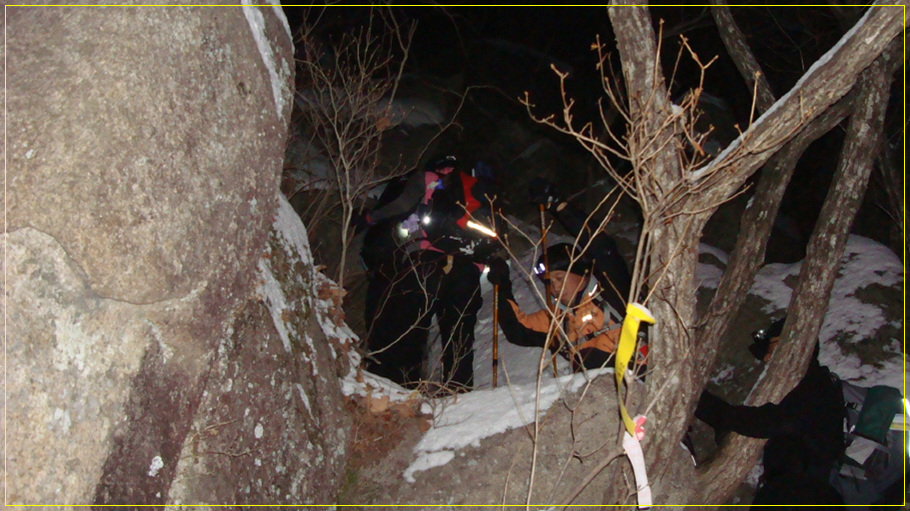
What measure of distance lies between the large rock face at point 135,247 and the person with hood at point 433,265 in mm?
2404

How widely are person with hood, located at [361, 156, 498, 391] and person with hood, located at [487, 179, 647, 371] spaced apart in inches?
14.1

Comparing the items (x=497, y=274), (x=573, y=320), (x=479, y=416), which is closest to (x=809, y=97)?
(x=573, y=320)

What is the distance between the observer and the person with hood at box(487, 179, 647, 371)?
472 centimetres

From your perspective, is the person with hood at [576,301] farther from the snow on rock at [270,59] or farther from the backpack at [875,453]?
the snow on rock at [270,59]

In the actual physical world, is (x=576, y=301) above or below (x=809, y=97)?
below

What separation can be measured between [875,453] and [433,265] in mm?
3600

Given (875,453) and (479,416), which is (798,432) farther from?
(479,416)

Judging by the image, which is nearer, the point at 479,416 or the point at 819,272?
the point at 479,416

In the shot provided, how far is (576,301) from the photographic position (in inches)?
212

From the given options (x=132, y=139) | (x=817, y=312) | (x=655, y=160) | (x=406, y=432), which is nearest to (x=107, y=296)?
(x=132, y=139)

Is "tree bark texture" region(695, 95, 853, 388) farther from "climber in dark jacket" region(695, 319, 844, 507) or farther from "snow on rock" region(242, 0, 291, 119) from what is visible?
"snow on rock" region(242, 0, 291, 119)

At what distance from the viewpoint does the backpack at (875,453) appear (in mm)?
4074

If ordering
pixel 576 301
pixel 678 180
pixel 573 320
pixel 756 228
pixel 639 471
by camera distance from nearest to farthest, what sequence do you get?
pixel 639 471 < pixel 678 180 < pixel 573 320 < pixel 756 228 < pixel 576 301

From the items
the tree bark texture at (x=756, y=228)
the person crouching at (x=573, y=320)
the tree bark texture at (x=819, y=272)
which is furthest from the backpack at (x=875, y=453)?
the person crouching at (x=573, y=320)
